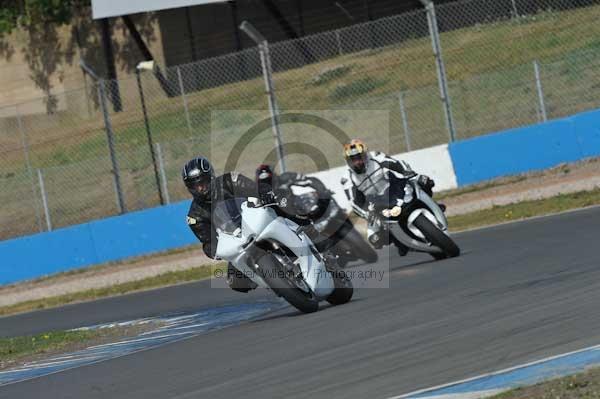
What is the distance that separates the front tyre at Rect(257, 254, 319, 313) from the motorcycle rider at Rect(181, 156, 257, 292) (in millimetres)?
643

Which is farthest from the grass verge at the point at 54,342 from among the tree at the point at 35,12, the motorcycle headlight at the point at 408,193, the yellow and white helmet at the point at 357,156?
the tree at the point at 35,12

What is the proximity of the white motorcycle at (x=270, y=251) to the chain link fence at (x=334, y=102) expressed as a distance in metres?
11.8

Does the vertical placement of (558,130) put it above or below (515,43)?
below

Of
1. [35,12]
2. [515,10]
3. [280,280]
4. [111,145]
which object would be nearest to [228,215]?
[280,280]

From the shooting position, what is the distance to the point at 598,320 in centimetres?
816

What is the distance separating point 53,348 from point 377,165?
4235 millimetres

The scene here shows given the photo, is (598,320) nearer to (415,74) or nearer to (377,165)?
(377,165)

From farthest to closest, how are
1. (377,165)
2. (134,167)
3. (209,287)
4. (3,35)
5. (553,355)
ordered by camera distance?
(3,35) < (134,167) < (209,287) < (377,165) < (553,355)

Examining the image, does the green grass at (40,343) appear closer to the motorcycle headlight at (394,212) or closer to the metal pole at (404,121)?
the motorcycle headlight at (394,212)

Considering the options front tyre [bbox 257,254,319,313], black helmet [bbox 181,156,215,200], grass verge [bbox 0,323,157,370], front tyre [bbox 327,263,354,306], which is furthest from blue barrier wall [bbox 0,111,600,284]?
front tyre [bbox 257,254,319,313]

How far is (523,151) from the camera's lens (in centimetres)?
2175

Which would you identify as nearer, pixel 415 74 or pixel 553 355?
pixel 553 355

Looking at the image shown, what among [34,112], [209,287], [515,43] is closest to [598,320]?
[209,287]

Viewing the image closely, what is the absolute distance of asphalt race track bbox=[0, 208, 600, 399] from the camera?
7434 millimetres
